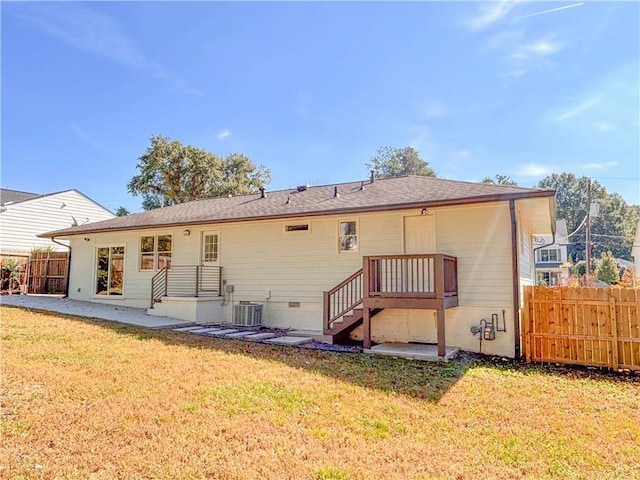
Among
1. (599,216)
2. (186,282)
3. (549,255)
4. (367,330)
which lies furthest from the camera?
(599,216)

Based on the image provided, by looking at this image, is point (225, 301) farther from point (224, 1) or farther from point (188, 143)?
point (188, 143)

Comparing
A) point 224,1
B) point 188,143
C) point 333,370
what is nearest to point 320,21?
point 224,1

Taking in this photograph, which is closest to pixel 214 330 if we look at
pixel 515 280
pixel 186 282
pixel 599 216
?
pixel 186 282

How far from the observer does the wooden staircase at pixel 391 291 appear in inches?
298

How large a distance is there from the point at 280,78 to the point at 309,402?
11.6 m

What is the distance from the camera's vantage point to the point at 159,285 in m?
12.6

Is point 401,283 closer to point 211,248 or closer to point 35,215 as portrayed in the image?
point 211,248

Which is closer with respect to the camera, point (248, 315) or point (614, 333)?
point (614, 333)

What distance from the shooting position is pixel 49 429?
3711 millimetres

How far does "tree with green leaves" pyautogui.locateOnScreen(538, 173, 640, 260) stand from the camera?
54000mm

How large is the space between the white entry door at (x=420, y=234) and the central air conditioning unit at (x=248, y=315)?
4.39m

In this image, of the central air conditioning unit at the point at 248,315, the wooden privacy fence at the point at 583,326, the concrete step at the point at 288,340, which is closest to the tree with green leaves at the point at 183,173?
the central air conditioning unit at the point at 248,315

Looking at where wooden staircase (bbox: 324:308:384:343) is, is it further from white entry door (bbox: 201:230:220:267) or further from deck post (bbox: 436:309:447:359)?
white entry door (bbox: 201:230:220:267)

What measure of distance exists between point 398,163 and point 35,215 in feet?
106
